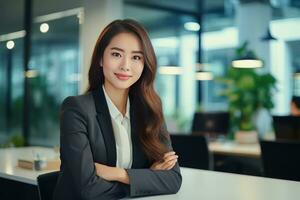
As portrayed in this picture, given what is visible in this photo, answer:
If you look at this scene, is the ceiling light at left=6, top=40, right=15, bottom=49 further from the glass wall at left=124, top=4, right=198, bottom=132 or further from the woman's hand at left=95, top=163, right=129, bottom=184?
the woman's hand at left=95, top=163, right=129, bottom=184

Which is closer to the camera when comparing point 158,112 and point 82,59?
point 158,112

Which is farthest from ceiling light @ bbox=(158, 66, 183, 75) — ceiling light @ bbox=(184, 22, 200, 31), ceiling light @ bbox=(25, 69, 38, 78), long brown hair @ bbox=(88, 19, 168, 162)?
long brown hair @ bbox=(88, 19, 168, 162)

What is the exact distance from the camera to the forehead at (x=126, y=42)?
1824 mm

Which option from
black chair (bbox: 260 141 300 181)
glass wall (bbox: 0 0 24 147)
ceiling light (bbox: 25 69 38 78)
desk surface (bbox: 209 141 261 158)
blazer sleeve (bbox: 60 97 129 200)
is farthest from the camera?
ceiling light (bbox: 25 69 38 78)

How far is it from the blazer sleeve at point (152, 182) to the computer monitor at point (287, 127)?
109 inches

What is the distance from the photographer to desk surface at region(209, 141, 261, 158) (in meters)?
4.18

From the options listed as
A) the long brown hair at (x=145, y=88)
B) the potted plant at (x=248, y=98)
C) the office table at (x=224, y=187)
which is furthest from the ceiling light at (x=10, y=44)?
the long brown hair at (x=145, y=88)

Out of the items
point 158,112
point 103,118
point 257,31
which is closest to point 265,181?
point 158,112

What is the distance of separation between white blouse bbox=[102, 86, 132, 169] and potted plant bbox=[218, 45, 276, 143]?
3257mm

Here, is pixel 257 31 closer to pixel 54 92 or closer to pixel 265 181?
pixel 54 92

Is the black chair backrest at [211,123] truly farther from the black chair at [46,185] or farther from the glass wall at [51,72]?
the black chair at [46,185]

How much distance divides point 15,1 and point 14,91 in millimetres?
1147

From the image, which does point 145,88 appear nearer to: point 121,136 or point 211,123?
point 121,136

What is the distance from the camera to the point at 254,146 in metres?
4.70
